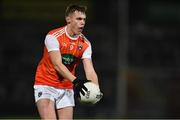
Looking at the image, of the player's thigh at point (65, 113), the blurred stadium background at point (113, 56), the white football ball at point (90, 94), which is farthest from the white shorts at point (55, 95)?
the blurred stadium background at point (113, 56)

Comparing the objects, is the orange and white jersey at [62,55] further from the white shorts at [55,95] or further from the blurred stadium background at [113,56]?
the blurred stadium background at [113,56]

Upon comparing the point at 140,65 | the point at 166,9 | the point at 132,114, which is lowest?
the point at 132,114

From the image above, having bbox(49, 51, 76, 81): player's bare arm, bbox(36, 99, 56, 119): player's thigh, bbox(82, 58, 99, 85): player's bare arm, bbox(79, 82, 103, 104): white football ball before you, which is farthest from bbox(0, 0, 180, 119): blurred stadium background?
bbox(79, 82, 103, 104): white football ball

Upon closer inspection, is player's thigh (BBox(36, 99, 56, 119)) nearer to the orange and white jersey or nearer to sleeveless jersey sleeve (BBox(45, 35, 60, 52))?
the orange and white jersey

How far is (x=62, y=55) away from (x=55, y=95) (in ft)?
1.63

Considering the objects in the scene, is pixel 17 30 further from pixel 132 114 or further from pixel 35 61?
pixel 132 114

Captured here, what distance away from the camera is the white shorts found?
8586mm

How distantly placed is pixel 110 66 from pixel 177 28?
6.74 feet

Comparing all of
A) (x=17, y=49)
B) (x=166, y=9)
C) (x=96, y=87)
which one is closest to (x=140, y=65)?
(x=166, y=9)

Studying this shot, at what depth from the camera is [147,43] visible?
682 inches

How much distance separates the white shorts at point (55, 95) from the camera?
859cm

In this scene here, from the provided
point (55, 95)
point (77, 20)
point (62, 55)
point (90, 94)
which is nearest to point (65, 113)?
point (55, 95)

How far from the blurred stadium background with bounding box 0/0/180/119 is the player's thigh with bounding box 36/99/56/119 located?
7.98m

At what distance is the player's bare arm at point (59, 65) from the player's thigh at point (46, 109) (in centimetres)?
42
